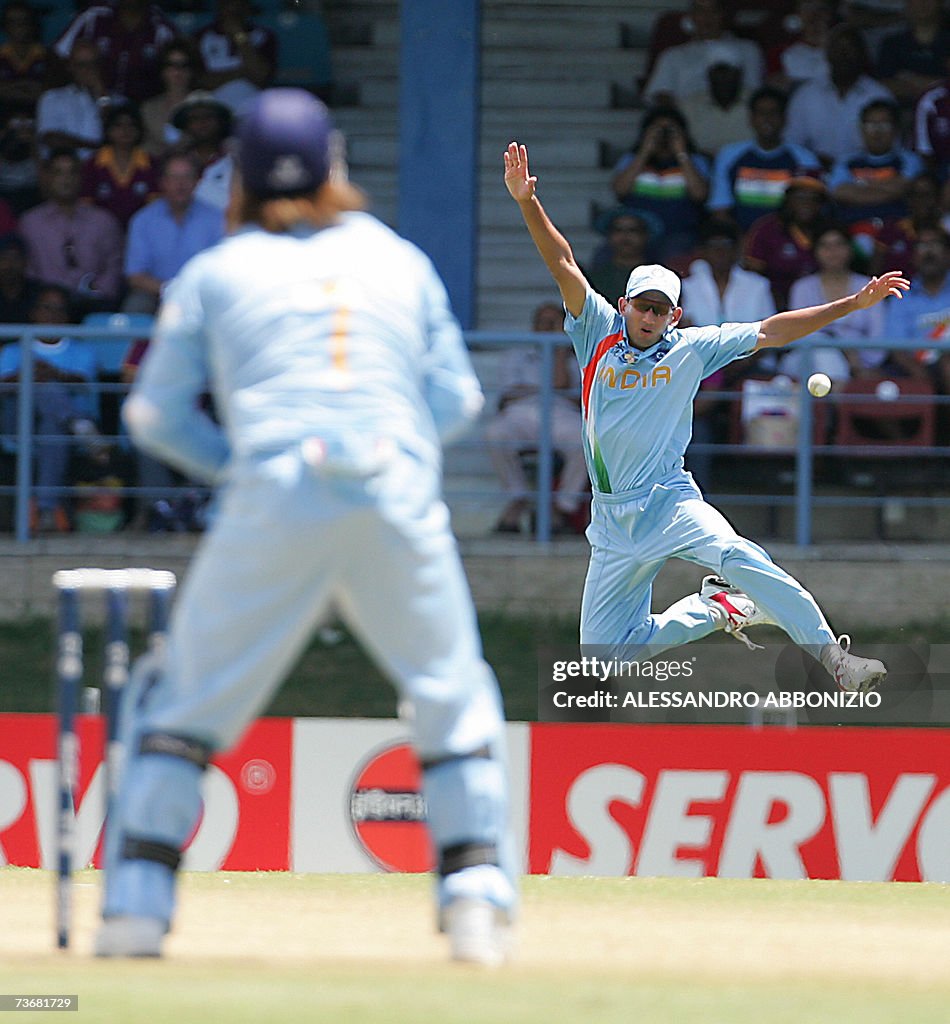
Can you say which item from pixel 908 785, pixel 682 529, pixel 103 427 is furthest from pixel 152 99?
Answer: pixel 908 785

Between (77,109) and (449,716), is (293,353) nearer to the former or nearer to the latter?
(449,716)

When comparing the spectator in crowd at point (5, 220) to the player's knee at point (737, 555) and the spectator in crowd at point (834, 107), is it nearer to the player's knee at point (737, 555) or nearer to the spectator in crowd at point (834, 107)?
the spectator in crowd at point (834, 107)

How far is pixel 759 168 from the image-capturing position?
12.3 m

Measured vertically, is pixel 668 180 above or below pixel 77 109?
below

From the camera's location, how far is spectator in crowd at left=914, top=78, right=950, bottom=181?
1259 cm

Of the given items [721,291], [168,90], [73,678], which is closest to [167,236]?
[168,90]

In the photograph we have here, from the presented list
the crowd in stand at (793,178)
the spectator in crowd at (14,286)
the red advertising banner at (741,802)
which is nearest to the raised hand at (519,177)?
the red advertising banner at (741,802)

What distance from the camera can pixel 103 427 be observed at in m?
11.4

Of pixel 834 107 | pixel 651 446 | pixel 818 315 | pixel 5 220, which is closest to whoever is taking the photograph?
pixel 818 315

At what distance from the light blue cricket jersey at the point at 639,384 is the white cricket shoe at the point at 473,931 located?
3888 mm

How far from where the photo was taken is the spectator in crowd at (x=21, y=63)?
13.5 meters

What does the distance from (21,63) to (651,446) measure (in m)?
7.24

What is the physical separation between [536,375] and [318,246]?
289 inches

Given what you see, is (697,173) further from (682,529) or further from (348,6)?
(682,529)
